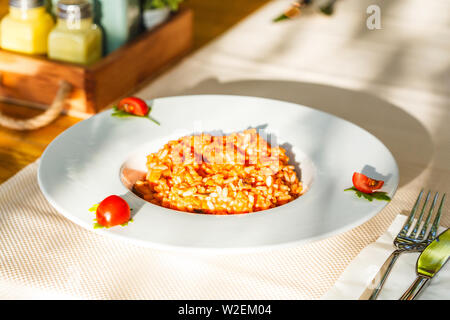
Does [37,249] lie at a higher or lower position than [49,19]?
lower

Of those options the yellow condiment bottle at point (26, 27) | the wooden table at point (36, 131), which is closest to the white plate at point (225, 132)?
the wooden table at point (36, 131)

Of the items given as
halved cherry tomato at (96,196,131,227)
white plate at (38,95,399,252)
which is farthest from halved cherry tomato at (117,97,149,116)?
halved cherry tomato at (96,196,131,227)

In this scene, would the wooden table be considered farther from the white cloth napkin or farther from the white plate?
the white cloth napkin

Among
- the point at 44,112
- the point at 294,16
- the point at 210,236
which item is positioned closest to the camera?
the point at 210,236

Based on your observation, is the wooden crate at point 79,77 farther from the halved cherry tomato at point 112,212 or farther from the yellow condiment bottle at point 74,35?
the halved cherry tomato at point 112,212

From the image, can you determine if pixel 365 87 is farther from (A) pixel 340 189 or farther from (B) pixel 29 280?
(B) pixel 29 280

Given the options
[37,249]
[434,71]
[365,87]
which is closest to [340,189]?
[37,249]

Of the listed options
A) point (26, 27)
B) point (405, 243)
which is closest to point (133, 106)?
point (26, 27)
